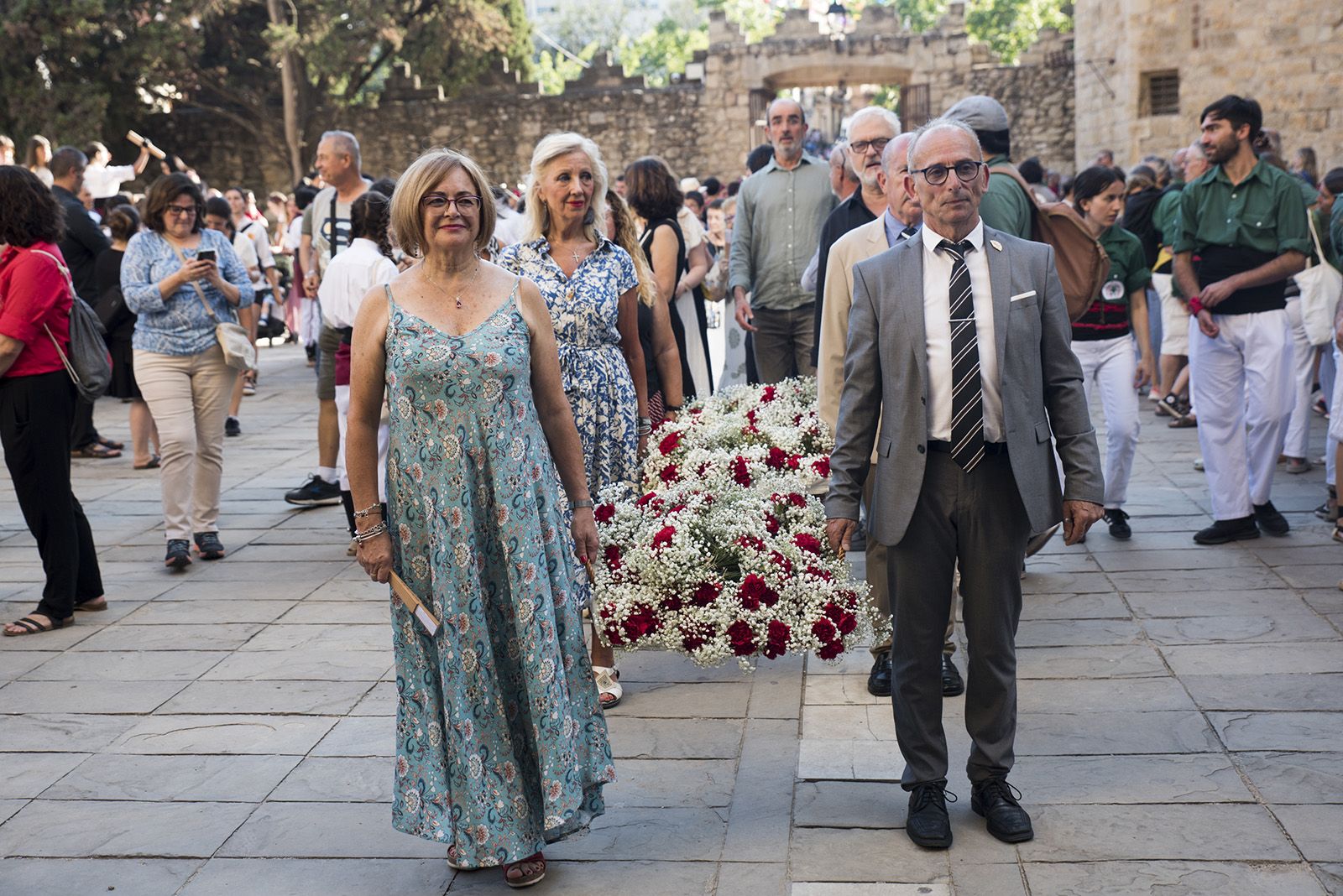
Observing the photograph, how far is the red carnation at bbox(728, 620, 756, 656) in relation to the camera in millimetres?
4449

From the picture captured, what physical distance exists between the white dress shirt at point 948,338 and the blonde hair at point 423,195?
1130 millimetres

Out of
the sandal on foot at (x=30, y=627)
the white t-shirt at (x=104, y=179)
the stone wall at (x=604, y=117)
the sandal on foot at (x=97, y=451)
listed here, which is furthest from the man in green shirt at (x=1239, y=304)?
the stone wall at (x=604, y=117)

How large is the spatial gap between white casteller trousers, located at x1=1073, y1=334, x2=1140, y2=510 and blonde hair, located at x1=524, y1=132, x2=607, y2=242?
9.40ft

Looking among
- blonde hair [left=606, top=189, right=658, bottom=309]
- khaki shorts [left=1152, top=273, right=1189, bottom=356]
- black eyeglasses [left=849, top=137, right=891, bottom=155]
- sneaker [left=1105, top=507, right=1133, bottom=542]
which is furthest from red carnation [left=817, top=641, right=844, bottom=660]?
khaki shorts [left=1152, top=273, right=1189, bottom=356]

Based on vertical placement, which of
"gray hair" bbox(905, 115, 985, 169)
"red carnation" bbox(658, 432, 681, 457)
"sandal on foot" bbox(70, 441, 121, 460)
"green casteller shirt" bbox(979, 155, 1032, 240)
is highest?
"gray hair" bbox(905, 115, 985, 169)

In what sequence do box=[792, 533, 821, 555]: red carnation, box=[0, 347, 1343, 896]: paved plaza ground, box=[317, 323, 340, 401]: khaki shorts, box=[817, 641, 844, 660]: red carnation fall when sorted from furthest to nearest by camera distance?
1. box=[317, 323, 340, 401]: khaki shorts
2. box=[792, 533, 821, 555]: red carnation
3. box=[817, 641, 844, 660]: red carnation
4. box=[0, 347, 1343, 896]: paved plaza ground

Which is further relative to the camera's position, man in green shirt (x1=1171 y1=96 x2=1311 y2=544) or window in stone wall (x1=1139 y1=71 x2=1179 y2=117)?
window in stone wall (x1=1139 y1=71 x2=1179 y2=117)

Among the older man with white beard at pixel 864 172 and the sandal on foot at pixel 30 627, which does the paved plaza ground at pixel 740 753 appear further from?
the older man with white beard at pixel 864 172

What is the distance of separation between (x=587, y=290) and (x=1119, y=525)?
136 inches

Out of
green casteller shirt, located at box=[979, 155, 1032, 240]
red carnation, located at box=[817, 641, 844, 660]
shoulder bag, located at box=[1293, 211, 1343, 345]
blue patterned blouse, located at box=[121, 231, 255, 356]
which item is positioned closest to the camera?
red carnation, located at box=[817, 641, 844, 660]

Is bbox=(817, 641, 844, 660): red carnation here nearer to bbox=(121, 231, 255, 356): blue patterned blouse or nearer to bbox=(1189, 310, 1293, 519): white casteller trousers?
bbox=(1189, 310, 1293, 519): white casteller trousers

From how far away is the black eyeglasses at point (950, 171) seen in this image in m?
3.50

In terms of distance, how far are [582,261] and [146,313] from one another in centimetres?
314

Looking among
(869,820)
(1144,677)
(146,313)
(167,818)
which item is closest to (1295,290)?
(1144,677)
